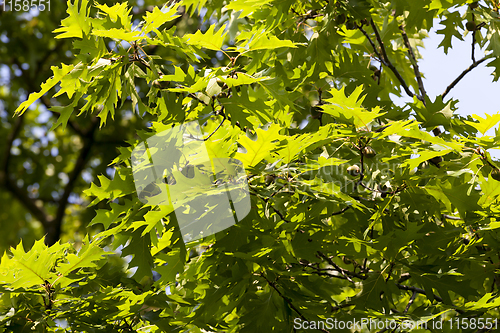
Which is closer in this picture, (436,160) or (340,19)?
(436,160)

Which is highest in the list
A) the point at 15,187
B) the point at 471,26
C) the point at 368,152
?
the point at 471,26

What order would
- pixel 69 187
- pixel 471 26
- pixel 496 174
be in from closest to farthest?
pixel 496 174 → pixel 471 26 → pixel 69 187

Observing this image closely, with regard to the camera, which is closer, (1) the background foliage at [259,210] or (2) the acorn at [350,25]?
(1) the background foliage at [259,210]

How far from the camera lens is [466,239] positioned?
233 cm

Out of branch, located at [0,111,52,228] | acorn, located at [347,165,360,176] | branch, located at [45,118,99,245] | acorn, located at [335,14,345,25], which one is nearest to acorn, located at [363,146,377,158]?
acorn, located at [347,165,360,176]

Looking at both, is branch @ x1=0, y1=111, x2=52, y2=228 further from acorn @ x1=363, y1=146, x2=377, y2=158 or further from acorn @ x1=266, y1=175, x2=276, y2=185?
acorn @ x1=363, y1=146, x2=377, y2=158

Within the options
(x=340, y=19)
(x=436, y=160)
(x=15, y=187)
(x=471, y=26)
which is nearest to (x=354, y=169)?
(x=436, y=160)

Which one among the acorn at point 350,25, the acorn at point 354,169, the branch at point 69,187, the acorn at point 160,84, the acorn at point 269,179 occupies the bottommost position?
the branch at point 69,187

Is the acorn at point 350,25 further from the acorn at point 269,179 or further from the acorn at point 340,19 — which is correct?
the acorn at point 269,179

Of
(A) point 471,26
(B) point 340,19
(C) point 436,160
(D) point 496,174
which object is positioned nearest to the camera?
(D) point 496,174

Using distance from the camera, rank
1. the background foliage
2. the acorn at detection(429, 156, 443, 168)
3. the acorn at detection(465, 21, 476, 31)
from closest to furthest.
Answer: the background foliage < the acorn at detection(429, 156, 443, 168) < the acorn at detection(465, 21, 476, 31)

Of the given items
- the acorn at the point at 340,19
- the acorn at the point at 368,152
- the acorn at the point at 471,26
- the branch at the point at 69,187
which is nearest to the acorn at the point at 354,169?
the acorn at the point at 368,152

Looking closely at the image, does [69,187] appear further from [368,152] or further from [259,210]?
[368,152]

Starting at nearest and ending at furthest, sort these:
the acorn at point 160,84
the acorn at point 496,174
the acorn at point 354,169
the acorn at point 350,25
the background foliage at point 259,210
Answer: the background foliage at point 259,210, the acorn at point 496,174, the acorn at point 160,84, the acorn at point 354,169, the acorn at point 350,25
